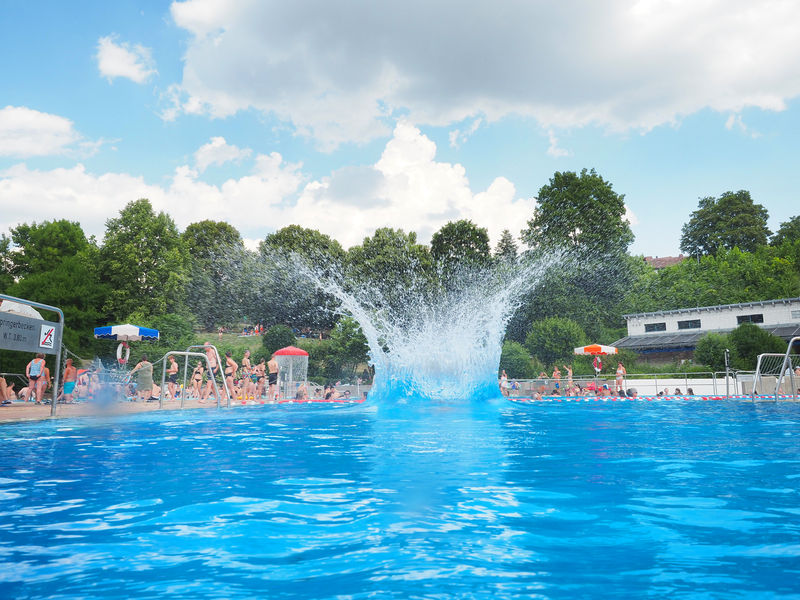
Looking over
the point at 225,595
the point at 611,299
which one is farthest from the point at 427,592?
the point at 611,299

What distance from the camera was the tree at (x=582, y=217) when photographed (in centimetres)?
4953

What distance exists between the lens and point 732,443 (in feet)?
26.8

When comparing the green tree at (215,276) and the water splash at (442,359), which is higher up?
the green tree at (215,276)

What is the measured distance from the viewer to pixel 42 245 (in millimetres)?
46031

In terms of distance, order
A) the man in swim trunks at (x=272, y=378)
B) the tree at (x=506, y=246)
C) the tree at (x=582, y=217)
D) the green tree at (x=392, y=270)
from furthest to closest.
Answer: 1. the tree at (x=506, y=246)
2. the tree at (x=582, y=217)
3. the green tree at (x=392, y=270)
4. the man in swim trunks at (x=272, y=378)

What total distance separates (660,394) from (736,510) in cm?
2203

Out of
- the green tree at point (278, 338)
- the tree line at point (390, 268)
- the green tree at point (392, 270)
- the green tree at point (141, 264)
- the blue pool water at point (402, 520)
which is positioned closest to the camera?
the blue pool water at point (402, 520)

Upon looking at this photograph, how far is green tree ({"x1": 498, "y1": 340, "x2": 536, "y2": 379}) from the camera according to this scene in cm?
3416

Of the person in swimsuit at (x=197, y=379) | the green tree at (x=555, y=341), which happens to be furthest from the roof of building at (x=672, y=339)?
the person in swimsuit at (x=197, y=379)

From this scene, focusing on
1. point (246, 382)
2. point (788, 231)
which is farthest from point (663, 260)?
point (246, 382)

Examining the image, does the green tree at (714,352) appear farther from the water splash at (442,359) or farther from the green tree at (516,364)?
the water splash at (442,359)

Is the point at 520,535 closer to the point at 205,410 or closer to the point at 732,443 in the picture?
the point at 732,443

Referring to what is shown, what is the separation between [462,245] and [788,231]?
138 feet

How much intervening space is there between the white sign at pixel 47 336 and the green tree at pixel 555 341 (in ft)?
Result: 102
